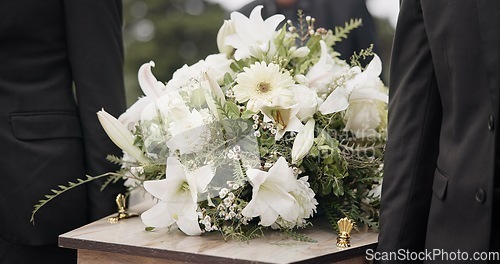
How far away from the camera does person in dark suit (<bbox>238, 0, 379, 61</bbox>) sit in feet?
12.3

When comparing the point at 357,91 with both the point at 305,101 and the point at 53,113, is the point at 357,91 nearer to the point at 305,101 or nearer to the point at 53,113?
the point at 305,101

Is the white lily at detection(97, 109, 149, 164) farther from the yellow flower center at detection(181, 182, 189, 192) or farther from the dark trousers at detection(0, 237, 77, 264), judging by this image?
the dark trousers at detection(0, 237, 77, 264)

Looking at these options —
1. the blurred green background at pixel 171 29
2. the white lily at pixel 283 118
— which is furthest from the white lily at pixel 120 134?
the blurred green background at pixel 171 29

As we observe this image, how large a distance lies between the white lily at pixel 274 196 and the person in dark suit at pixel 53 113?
0.68 m

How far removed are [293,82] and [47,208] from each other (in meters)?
0.89

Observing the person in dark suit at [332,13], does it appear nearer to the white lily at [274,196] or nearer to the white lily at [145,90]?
the white lily at [145,90]

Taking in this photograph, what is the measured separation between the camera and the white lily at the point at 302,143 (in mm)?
1862

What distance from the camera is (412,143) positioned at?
169cm

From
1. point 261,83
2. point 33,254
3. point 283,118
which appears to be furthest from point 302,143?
point 33,254

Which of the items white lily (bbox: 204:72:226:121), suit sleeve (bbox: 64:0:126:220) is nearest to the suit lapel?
white lily (bbox: 204:72:226:121)

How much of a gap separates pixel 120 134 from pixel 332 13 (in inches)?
80.7

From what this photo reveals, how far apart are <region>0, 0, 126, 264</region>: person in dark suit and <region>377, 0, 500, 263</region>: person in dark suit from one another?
3.35ft

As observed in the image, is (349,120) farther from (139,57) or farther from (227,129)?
(139,57)

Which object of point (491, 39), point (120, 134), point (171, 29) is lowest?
point (120, 134)
